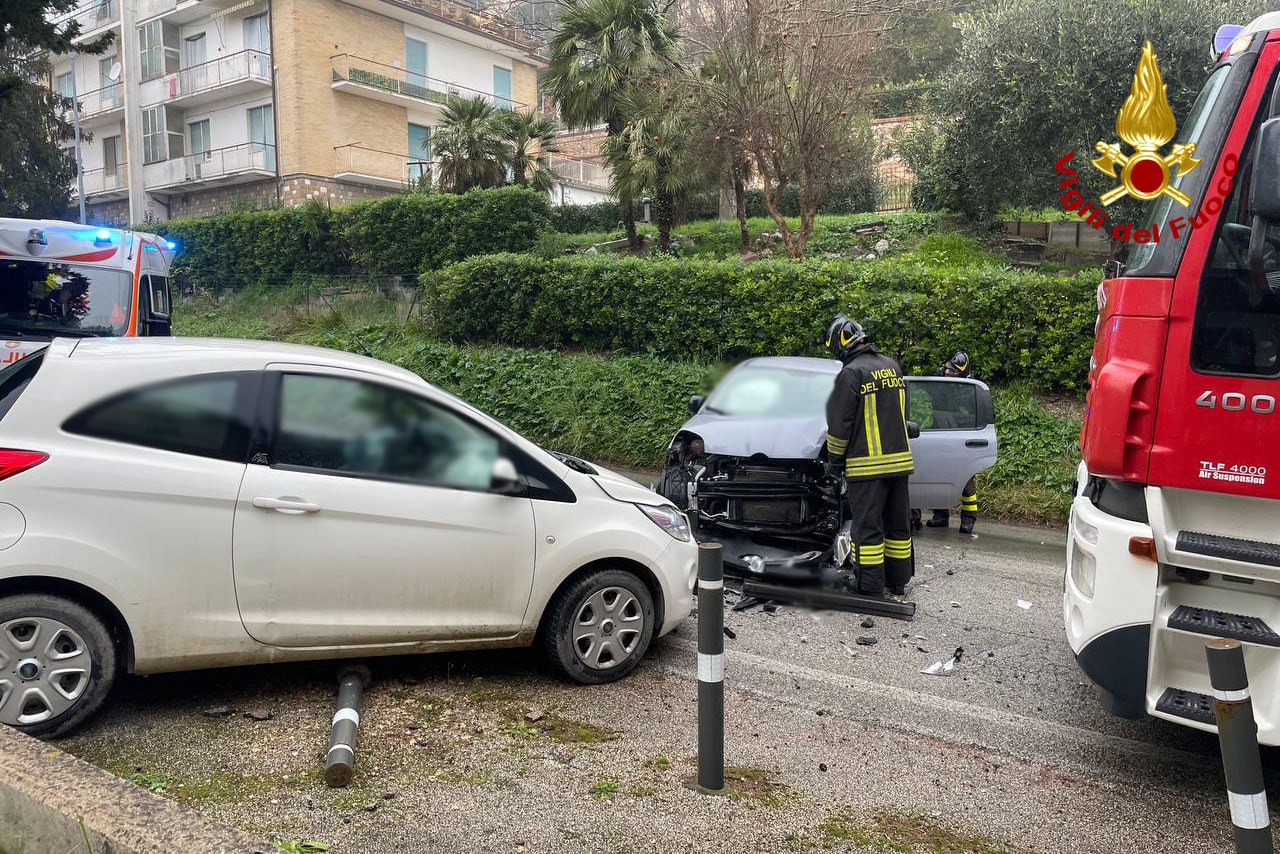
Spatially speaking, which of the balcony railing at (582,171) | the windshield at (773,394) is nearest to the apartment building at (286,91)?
the balcony railing at (582,171)

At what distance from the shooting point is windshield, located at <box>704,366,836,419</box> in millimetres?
7430

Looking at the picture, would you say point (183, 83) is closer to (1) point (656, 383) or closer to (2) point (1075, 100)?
(1) point (656, 383)

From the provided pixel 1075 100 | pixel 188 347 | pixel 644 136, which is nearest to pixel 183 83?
pixel 644 136

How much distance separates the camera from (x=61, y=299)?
10609 mm

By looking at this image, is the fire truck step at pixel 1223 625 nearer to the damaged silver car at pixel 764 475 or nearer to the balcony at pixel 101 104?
the damaged silver car at pixel 764 475

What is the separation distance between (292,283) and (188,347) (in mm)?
18319

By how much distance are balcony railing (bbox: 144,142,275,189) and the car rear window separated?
27.9 m

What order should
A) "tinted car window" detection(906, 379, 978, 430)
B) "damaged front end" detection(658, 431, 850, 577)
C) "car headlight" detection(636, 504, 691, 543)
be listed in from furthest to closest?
"tinted car window" detection(906, 379, 978, 430) → "damaged front end" detection(658, 431, 850, 577) → "car headlight" detection(636, 504, 691, 543)

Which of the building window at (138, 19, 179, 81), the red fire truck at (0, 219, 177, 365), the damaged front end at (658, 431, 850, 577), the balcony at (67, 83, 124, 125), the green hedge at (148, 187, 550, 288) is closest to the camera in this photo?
the damaged front end at (658, 431, 850, 577)

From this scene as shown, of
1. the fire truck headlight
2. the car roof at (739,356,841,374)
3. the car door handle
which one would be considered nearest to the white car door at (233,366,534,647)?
the car door handle

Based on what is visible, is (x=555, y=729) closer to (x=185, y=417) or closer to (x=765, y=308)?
(x=185, y=417)

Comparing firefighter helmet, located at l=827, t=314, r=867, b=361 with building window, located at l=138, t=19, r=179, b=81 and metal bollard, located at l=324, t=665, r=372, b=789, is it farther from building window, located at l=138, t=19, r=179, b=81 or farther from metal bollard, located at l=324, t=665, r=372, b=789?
building window, located at l=138, t=19, r=179, b=81

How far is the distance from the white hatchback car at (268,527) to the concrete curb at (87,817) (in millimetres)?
889

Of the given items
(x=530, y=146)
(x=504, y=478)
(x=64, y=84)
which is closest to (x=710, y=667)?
(x=504, y=478)
